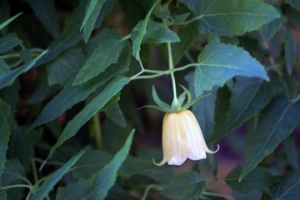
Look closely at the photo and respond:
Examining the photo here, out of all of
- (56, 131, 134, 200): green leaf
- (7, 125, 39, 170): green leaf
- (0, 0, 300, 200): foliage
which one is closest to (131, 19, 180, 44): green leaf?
(0, 0, 300, 200): foliage

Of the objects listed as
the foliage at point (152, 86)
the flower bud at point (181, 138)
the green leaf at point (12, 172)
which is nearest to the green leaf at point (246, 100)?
the foliage at point (152, 86)

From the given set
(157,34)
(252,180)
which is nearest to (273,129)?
(252,180)

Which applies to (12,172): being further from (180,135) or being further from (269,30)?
(269,30)

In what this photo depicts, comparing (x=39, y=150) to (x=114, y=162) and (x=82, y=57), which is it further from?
(x=114, y=162)

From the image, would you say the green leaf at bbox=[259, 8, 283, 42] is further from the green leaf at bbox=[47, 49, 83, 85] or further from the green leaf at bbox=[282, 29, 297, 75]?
the green leaf at bbox=[47, 49, 83, 85]

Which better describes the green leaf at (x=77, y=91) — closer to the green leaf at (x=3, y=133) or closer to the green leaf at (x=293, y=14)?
the green leaf at (x=3, y=133)

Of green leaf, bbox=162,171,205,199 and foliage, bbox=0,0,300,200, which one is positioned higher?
foliage, bbox=0,0,300,200

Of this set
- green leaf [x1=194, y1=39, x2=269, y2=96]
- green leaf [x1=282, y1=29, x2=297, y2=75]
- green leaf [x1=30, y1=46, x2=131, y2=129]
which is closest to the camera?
green leaf [x1=194, y1=39, x2=269, y2=96]
